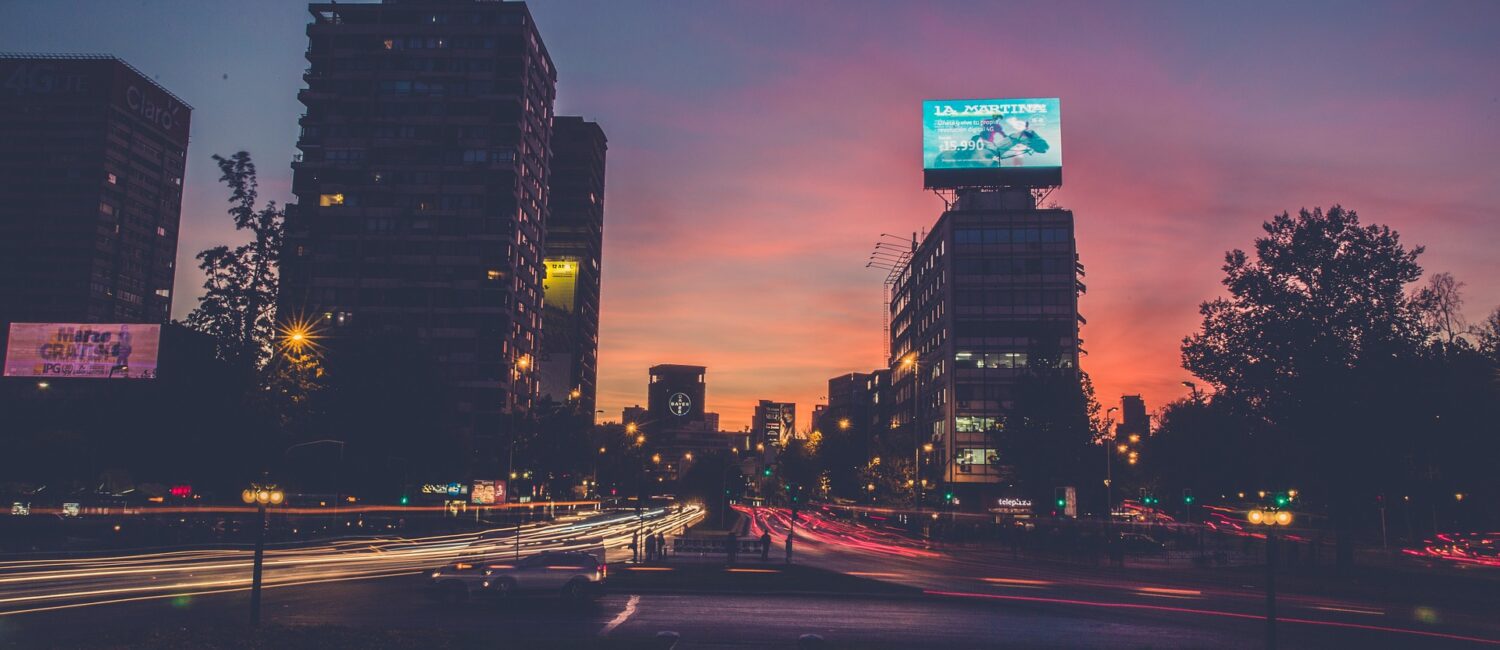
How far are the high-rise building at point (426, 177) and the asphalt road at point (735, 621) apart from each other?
9301 cm

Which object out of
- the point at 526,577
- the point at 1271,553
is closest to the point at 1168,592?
the point at 1271,553

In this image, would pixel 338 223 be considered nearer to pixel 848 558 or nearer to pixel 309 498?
pixel 309 498

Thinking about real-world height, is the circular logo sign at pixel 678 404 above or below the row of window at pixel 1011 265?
below

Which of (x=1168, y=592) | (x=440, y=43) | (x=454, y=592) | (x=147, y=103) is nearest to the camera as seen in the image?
(x=454, y=592)

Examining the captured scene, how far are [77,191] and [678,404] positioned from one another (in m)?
176

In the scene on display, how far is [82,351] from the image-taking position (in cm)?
5381

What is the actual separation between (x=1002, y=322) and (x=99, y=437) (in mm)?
88086

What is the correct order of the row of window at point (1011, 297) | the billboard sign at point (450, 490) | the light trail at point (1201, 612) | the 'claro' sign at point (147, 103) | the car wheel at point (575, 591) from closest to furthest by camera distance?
the light trail at point (1201, 612) → the car wheel at point (575, 591) → the billboard sign at point (450, 490) → the row of window at point (1011, 297) → the 'claro' sign at point (147, 103)

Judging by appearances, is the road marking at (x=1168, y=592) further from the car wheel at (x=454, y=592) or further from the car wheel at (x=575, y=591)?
the car wheel at (x=454, y=592)

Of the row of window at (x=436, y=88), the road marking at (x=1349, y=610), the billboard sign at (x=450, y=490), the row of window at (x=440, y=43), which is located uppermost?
the row of window at (x=440, y=43)

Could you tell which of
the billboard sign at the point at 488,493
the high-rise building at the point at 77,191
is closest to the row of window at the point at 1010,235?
the billboard sign at the point at 488,493

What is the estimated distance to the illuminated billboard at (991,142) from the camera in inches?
4107

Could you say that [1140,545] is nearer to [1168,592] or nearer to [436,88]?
[1168,592]

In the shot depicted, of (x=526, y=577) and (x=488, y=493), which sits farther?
(x=488, y=493)
